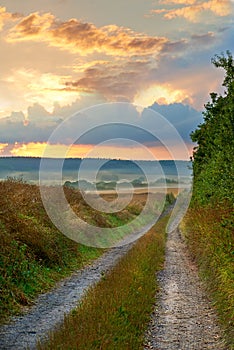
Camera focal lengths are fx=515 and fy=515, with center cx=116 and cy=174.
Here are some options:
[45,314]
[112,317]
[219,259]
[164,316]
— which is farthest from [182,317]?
[45,314]

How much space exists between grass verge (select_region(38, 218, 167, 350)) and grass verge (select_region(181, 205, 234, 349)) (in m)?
1.57

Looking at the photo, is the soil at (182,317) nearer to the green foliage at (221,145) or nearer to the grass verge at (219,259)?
the grass verge at (219,259)

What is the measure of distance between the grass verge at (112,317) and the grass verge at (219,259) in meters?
1.57

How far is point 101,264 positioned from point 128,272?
636 centimetres

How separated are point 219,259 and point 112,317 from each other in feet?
17.6

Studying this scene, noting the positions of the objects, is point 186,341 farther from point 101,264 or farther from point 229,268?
point 101,264

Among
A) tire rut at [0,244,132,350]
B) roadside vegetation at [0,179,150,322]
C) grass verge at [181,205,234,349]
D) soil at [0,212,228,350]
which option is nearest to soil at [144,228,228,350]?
soil at [0,212,228,350]

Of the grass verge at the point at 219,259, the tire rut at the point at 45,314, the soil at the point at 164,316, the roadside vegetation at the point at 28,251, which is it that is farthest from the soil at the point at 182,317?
the roadside vegetation at the point at 28,251

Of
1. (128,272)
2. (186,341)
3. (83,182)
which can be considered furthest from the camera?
(83,182)

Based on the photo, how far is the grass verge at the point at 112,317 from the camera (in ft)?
25.3

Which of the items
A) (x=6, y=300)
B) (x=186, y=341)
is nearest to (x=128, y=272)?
(x=6, y=300)

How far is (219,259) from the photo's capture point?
1366 centimetres

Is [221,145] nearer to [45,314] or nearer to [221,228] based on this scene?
[221,228]

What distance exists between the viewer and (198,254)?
19.2 meters
